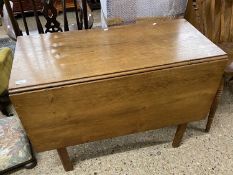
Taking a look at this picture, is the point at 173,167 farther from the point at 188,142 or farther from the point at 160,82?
the point at 160,82

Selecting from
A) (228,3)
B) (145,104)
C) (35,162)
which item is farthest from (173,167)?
(228,3)

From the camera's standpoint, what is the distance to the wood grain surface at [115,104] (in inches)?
35.0

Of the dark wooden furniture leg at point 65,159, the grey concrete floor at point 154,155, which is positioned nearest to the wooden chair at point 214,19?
the grey concrete floor at point 154,155

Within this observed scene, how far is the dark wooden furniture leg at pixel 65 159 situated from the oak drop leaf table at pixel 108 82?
15mm

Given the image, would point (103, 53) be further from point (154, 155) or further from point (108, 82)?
point (154, 155)

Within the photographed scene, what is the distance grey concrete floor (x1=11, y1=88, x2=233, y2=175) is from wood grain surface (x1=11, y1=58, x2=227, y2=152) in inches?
12.1

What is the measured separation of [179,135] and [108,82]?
25.9 inches

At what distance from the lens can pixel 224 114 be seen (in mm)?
1604

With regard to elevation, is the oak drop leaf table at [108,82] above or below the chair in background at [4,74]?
above

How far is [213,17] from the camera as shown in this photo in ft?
5.01

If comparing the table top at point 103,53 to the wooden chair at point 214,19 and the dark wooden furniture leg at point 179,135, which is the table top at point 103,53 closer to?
the wooden chair at point 214,19

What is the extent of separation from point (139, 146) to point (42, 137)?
0.65 meters

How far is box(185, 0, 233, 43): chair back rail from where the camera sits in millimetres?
1470

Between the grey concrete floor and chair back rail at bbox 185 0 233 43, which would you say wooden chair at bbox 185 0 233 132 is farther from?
the grey concrete floor
